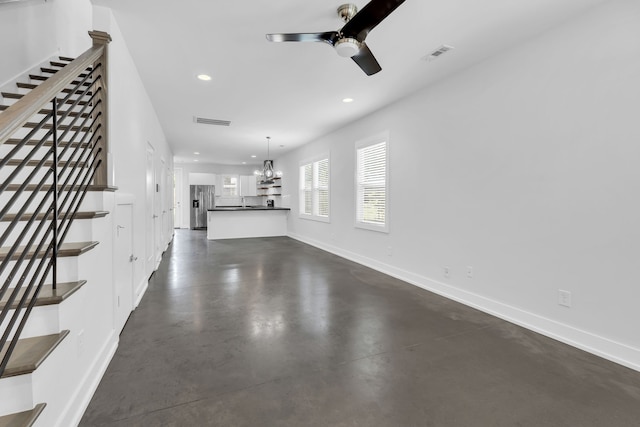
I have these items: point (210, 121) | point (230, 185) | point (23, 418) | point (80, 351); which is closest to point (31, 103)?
point (23, 418)

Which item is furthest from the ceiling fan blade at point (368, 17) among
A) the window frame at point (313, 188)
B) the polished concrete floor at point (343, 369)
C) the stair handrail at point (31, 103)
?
→ the window frame at point (313, 188)

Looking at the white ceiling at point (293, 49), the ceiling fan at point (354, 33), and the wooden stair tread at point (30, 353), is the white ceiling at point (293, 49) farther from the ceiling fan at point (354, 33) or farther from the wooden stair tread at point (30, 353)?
the wooden stair tread at point (30, 353)

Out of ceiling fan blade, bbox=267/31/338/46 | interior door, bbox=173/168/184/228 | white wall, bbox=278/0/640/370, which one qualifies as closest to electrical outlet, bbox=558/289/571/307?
white wall, bbox=278/0/640/370

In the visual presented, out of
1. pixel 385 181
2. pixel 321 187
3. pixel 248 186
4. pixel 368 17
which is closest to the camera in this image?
pixel 368 17

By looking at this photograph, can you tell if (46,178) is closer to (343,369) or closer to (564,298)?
(343,369)

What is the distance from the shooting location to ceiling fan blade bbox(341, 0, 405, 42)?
5.95 ft

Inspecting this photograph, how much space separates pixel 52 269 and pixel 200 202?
10618mm

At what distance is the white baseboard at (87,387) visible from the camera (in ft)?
4.91

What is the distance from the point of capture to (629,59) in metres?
2.22

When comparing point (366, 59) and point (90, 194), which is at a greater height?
point (366, 59)

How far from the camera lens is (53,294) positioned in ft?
4.63

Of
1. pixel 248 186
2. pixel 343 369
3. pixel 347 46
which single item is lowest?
pixel 343 369

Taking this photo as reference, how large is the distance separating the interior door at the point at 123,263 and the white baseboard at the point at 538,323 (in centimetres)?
350

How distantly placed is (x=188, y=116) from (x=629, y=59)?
224 inches
